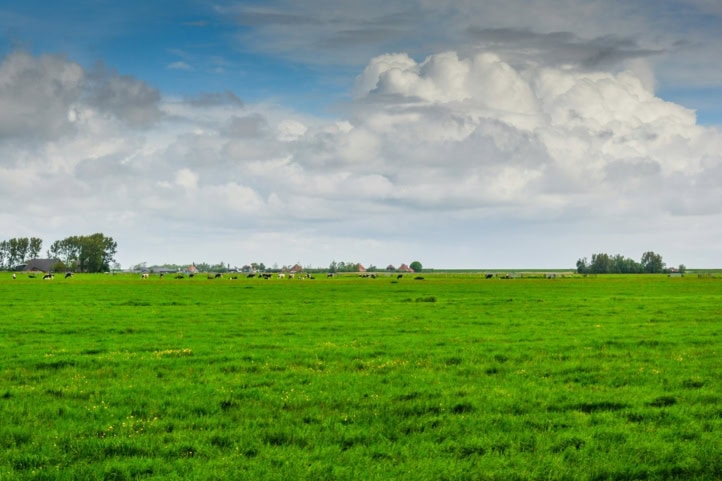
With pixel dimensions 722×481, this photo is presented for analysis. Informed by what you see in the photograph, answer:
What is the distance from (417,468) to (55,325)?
97.4 feet

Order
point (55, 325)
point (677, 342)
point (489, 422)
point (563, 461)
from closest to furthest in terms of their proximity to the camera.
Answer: point (563, 461)
point (489, 422)
point (677, 342)
point (55, 325)

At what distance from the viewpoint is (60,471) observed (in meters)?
10.6

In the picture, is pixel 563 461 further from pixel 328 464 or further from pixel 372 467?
pixel 328 464

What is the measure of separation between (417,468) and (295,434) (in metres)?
2.92

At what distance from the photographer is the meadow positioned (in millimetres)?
11094

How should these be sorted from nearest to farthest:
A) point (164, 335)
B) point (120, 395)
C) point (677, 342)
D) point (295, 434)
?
1. point (295, 434)
2. point (120, 395)
3. point (677, 342)
4. point (164, 335)

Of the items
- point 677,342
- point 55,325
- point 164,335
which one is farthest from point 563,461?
point 55,325

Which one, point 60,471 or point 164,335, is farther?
point 164,335

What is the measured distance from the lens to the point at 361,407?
1517 cm

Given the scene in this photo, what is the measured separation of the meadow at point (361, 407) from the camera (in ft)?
36.4

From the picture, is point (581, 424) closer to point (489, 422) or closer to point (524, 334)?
point (489, 422)

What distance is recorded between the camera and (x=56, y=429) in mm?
13016

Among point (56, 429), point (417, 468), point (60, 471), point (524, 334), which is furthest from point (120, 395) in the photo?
point (524, 334)

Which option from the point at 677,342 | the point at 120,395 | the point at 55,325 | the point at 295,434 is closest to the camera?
the point at 295,434
